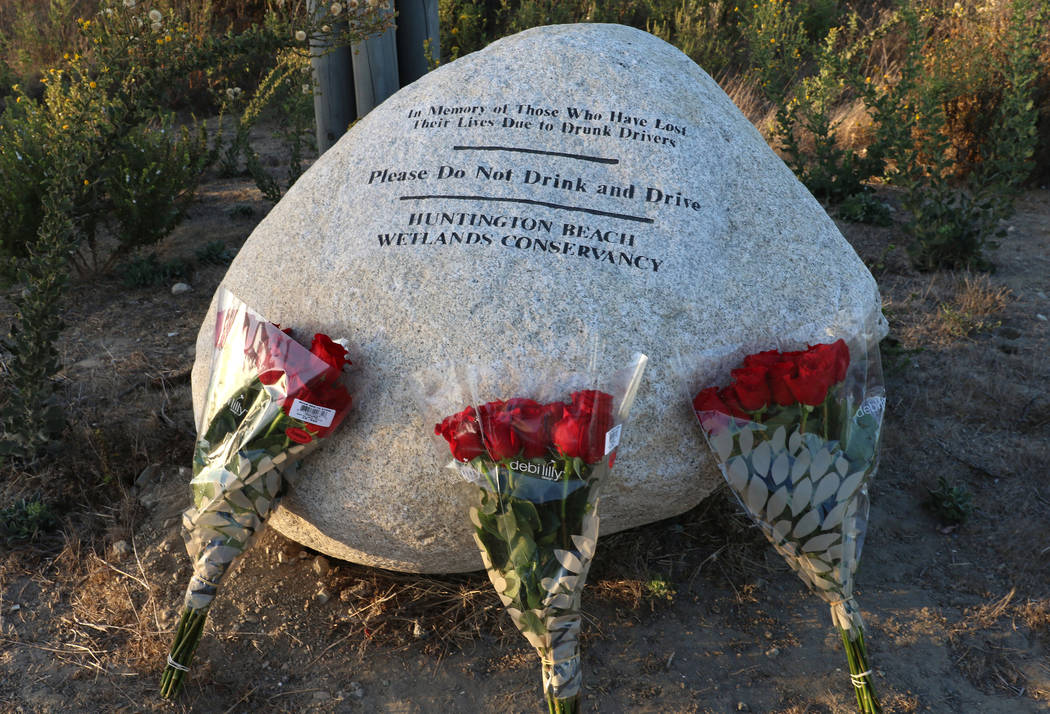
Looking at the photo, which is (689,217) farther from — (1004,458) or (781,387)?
(1004,458)

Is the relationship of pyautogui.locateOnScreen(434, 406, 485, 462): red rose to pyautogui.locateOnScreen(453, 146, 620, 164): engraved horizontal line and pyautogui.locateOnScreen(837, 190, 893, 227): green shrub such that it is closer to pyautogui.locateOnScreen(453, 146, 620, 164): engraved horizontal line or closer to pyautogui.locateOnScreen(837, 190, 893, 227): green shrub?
pyautogui.locateOnScreen(453, 146, 620, 164): engraved horizontal line

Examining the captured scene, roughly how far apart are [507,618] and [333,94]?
3.78 m

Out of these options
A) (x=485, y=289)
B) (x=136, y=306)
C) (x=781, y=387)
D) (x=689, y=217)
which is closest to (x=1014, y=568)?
(x=781, y=387)

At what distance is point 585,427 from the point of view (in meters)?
2.02

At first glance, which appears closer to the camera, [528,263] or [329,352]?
[329,352]

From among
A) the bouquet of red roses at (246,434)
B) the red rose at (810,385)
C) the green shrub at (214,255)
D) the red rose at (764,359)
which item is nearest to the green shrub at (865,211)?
the red rose at (764,359)

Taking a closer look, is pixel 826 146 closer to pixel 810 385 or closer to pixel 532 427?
pixel 810 385

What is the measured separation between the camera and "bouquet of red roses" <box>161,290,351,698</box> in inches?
89.6

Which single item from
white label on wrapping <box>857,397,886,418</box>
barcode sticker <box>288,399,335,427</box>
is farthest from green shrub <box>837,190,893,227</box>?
barcode sticker <box>288,399,335,427</box>

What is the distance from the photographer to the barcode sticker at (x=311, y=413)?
88.7 inches

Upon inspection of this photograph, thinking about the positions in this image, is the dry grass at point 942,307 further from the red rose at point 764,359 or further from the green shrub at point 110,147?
the green shrub at point 110,147

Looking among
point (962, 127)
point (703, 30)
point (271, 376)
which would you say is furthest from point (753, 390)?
point (703, 30)

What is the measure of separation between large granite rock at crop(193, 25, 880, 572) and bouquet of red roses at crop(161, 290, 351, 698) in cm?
14

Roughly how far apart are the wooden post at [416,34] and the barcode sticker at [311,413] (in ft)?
11.6
